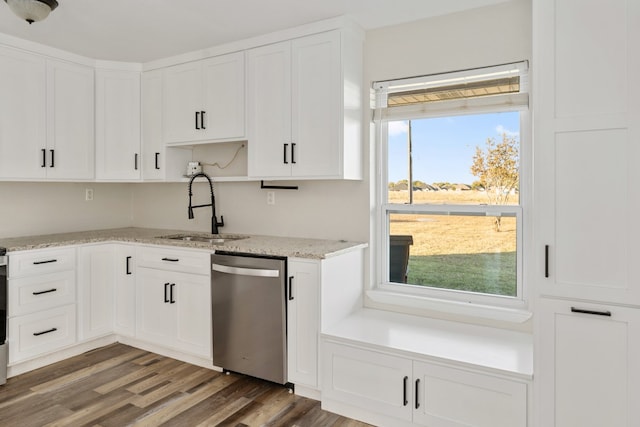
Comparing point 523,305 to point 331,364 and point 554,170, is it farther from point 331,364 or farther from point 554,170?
point 331,364

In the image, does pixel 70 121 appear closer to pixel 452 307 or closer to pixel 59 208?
pixel 59 208

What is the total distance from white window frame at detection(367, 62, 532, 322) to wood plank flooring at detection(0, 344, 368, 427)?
96cm

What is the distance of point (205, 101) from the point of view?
134 inches

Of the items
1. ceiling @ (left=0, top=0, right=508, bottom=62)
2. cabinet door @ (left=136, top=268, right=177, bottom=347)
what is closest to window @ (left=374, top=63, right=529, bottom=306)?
ceiling @ (left=0, top=0, right=508, bottom=62)

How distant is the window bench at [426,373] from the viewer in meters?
2.06

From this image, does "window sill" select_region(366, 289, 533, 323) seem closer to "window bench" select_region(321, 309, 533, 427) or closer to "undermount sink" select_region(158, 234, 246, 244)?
"window bench" select_region(321, 309, 533, 427)

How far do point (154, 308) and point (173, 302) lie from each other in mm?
236

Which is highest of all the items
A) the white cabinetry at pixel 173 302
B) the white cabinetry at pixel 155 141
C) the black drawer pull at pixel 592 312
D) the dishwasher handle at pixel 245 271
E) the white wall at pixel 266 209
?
the white cabinetry at pixel 155 141

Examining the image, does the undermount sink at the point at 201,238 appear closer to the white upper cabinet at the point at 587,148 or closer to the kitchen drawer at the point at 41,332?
the kitchen drawer at the point at 41,332

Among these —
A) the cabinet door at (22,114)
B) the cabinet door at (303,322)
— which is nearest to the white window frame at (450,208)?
the cabinet door at (303,322)

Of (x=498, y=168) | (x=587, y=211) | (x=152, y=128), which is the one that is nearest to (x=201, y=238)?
(x=152, y=128)

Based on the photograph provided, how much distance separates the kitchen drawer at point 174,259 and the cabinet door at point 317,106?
0.92 m

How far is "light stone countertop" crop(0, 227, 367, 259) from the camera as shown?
8.85 feet

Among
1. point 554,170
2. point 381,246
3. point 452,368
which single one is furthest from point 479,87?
point 452,368
